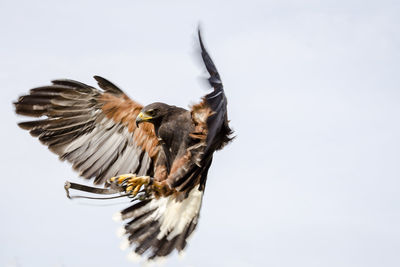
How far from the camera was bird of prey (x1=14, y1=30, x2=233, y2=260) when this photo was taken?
8117mm

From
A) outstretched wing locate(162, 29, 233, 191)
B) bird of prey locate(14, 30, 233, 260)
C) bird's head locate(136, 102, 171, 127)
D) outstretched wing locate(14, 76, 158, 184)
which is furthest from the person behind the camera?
outstretched wing locate(14, 76, 158, 184)

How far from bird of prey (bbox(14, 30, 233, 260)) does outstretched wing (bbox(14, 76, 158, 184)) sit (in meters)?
0.01

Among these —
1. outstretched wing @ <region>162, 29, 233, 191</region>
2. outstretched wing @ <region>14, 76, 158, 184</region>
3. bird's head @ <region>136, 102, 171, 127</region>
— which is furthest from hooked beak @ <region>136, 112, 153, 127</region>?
outstretched wing @ <region>162, 29, 233, 191</region>

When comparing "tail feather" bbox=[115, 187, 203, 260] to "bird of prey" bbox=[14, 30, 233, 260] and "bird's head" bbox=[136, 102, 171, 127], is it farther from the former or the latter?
"bird's head" bbox=[136, 102, 171, 127]

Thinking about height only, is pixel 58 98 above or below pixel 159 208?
above

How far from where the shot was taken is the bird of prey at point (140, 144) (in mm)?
8117

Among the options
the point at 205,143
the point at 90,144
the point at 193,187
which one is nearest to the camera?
the point at 205,143

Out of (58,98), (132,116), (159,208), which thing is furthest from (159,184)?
(58,98)

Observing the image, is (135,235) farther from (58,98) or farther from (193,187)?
(58,98)

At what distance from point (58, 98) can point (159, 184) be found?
1.89m

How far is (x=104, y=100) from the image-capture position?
9.16 meters

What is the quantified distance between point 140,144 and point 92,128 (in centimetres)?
64

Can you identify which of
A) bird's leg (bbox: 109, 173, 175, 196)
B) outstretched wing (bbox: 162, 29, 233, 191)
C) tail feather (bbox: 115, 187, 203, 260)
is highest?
outstretched wing (bbox: 162, 29, 233, 191)

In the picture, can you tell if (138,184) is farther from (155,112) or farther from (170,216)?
(155,112)
